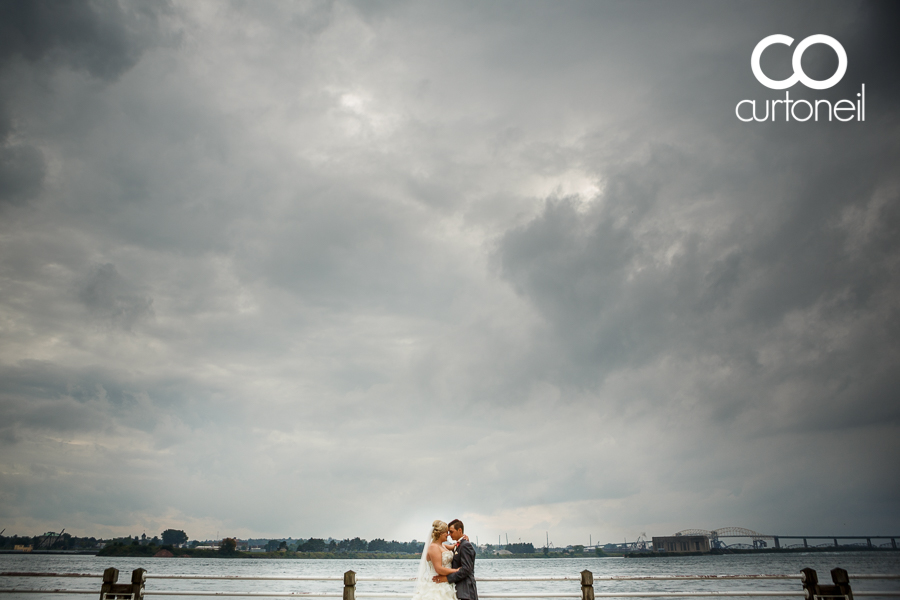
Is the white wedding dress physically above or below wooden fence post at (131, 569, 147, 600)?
above

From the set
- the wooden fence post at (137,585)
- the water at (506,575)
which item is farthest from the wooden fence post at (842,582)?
the wooden fence post at (137,585)

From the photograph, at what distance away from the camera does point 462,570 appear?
769 centimetres

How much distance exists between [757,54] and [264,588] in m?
58.2

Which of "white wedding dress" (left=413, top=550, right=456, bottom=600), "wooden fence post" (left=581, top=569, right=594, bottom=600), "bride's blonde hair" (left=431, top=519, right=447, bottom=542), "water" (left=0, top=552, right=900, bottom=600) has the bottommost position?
"water" (left=0, top=552, right=900, bottom=600)

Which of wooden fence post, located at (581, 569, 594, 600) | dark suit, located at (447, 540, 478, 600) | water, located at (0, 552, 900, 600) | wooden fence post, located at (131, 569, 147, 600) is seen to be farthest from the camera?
water, located at (0, 552, 900, 600)

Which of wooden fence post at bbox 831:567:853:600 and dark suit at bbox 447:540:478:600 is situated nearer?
dark suit at bbox 447:540:478:600

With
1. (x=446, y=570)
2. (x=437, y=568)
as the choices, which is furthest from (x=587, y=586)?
(x=437, y=568)

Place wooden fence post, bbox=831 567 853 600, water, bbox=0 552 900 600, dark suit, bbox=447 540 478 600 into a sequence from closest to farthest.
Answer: dark suit, bbox=447 540 478 600 < wooden fence post, bbox=831 567 853 600 < water, bbox=0 552 900 600

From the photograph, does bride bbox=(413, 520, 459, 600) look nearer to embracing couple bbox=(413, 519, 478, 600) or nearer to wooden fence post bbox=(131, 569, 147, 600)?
embracing couple bbox=(413, 519, 478, 600)

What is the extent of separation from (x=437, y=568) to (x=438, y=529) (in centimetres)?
53

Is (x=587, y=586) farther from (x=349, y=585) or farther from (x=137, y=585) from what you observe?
(x=137, y=585)

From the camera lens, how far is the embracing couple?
7.70m

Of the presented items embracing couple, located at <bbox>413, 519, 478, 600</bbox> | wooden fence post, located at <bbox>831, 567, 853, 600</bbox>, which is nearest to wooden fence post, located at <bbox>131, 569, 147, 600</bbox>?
embracing couple, located at <bbox>413, 519, 478, 600</bbox>

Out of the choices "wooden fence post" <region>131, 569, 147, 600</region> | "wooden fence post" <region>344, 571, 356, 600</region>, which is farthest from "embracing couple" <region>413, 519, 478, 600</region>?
"wooden fence post" <region>131, 569, 147, 600</region>
